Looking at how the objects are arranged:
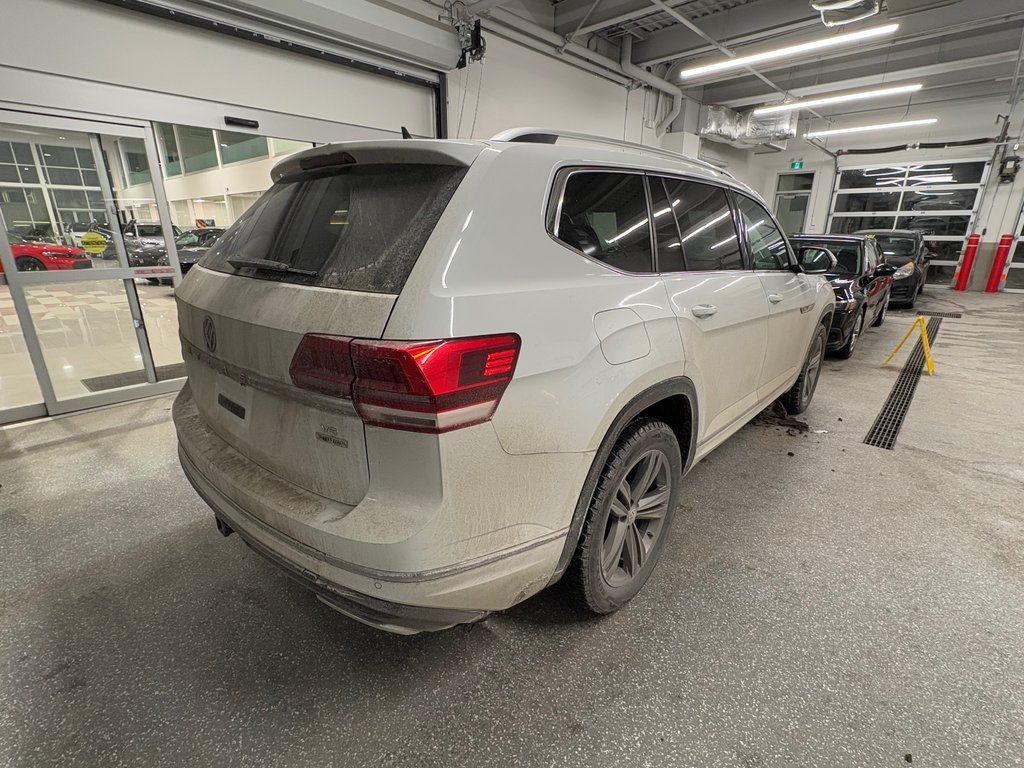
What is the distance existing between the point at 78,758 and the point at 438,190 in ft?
6.32

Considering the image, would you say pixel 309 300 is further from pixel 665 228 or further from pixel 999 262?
pixel 999 262

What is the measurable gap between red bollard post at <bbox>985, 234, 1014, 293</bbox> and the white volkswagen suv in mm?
16444

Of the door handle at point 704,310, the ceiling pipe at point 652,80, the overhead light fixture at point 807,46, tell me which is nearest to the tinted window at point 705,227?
the door handle at point 704,310

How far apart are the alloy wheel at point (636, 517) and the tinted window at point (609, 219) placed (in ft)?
2.44

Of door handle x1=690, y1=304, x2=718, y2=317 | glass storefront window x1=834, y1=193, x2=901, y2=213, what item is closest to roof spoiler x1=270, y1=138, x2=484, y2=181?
door handle x1=690, y1=304, x2=718, y2=317

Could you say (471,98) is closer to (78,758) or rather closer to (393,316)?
(393,316)

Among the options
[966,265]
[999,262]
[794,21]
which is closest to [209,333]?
[794,21]

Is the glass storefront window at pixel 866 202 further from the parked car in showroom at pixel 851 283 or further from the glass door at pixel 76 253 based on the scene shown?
the glass door at pixel 76 253

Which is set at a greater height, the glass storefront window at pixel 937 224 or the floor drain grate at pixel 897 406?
the glass storefront window at pixel 937 224

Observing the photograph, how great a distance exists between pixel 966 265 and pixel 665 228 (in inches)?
646

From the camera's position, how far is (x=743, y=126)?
39.0 ft

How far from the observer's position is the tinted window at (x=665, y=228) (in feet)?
6.21

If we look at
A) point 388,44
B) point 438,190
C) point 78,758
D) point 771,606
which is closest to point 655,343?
point 438,190

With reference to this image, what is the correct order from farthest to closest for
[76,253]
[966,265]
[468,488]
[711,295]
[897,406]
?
[966,265] → [897,406] → [76,253] → [711,295] → [468,488]
